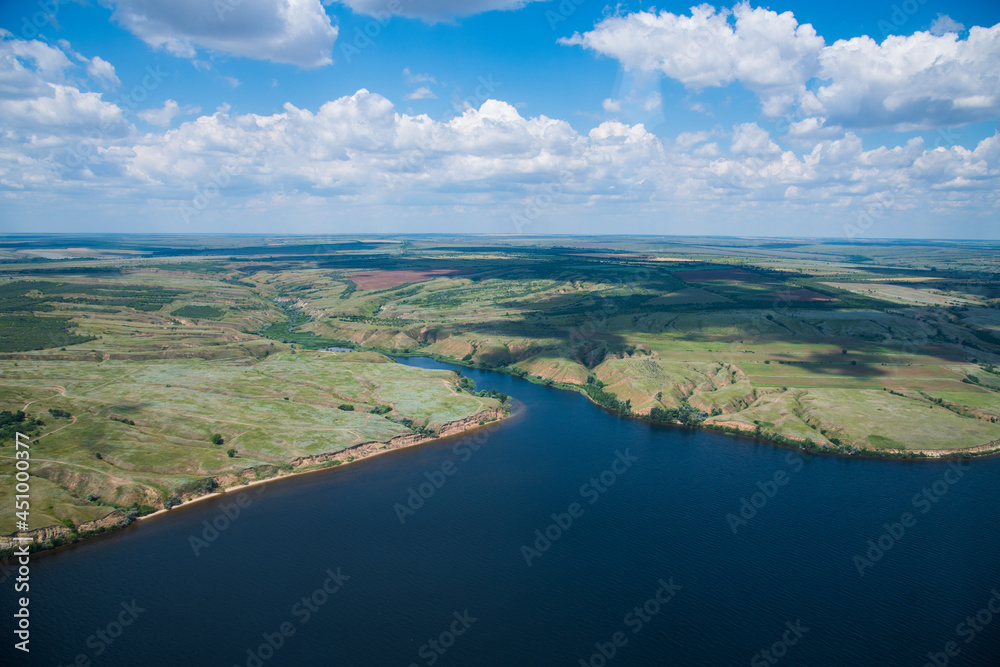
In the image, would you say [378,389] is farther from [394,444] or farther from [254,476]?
[254,476]

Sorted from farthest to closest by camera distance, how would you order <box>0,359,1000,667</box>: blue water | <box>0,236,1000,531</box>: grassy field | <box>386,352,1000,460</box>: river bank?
1. <box>386,352,1000,460</box>: river bank
2. <box>0,236,1000,531</box>: grassy field
3. <box>0,359,1000,667</box>: blue water

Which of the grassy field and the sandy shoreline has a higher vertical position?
the grassy field

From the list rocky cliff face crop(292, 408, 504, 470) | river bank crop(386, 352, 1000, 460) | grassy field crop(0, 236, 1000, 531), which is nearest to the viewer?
grassy field crop(0, 236, 1000, 531)

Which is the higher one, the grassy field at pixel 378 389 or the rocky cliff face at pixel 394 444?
the grassy field at pixel 378 389

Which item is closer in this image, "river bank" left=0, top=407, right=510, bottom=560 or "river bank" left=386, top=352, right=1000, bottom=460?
"river bank" left=0, top=407, right=510, bottom=560

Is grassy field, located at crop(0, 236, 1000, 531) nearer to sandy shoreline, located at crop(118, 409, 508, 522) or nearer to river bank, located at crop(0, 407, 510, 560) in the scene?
river bank, located at crop(0, 407, 510, 560)

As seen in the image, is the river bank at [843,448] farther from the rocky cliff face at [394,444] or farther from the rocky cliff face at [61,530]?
the rocky cliff face at [61,530]

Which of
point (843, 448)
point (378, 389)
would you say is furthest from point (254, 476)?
point (843, 448)

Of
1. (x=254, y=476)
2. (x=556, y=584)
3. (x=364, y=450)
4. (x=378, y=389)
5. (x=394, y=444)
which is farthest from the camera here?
(x=378, y=389)

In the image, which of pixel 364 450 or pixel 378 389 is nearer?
pixel 364 450

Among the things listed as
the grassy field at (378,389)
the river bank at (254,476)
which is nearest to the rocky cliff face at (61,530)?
the river bank at (254,476)

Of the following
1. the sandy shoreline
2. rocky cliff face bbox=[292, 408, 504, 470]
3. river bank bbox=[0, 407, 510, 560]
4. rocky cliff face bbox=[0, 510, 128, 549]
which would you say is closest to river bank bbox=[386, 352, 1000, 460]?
the sandy shoreline

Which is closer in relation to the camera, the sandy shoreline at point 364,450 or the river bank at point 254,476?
the river bank at point 254,476
